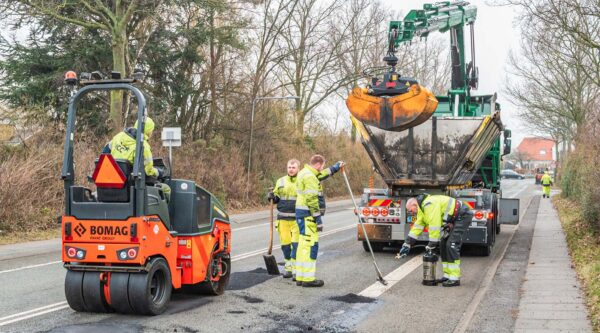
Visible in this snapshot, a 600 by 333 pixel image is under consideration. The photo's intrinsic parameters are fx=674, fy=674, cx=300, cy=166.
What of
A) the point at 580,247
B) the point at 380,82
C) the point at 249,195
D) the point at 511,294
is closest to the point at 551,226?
the point at 580,247

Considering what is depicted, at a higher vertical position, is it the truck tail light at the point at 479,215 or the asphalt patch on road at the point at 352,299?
the truck tail light at the point at 479,215

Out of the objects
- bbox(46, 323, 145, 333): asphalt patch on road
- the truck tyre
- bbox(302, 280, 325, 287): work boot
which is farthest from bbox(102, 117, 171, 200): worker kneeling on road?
the truck tyre

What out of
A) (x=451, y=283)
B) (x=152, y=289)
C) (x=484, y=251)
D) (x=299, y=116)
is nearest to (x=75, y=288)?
(x=152, y=289)

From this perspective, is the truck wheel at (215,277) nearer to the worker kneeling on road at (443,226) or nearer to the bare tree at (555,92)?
the worker kneeling on road at (443,226)

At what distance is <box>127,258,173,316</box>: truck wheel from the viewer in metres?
7.13

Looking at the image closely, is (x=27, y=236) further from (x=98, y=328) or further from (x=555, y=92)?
(x=555, y=92)

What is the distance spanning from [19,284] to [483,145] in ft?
30.2

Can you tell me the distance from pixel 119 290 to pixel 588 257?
847 centimetres

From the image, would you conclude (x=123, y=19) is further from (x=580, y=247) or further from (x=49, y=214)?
(x=580, y=247)

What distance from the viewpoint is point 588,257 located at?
39.1ft

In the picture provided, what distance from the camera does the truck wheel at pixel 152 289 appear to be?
713cm

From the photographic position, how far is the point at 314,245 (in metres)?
9.72

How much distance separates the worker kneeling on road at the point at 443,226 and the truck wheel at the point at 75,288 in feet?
15.0

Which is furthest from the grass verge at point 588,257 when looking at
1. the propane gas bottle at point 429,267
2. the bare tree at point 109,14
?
the bare tree at point 109,14
